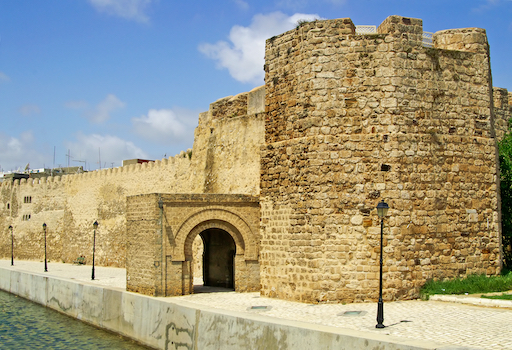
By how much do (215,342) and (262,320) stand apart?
1437 millimetres

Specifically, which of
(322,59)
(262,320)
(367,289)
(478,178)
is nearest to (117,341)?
(262,320)

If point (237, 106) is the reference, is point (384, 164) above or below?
below

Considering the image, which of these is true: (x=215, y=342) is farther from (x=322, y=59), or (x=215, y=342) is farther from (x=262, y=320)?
(x=322, y=59)

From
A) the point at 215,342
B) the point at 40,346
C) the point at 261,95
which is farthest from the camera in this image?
the point at 261,95

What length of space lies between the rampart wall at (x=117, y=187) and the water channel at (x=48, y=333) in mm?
6444

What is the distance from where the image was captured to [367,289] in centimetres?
1188

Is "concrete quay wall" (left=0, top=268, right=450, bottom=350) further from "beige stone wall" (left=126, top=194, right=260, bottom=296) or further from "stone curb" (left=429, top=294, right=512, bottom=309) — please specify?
"stone curb" (left=429, top=294, right=512, bottom=309)

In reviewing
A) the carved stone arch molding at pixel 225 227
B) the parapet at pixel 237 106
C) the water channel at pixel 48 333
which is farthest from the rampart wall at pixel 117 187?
the water channel at pixel 48 333

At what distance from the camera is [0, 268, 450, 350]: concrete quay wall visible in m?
8.65

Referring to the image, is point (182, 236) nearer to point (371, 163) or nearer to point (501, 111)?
point (371, 163)

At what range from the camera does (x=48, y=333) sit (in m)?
15.4

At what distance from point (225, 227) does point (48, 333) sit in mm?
5687

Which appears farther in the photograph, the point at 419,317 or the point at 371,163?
the point at 371,163

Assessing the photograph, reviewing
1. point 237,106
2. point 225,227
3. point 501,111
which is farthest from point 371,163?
point 237,106
